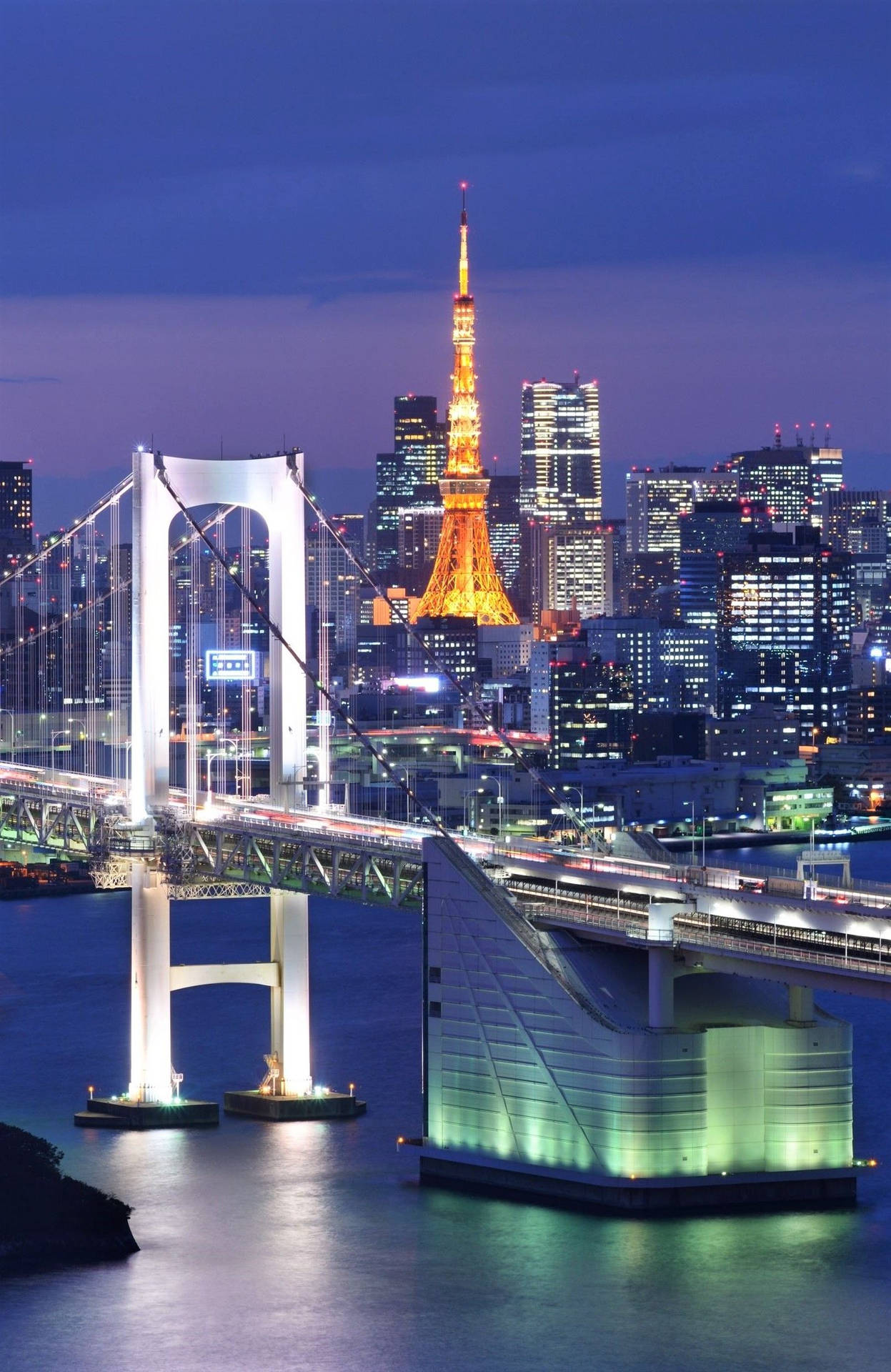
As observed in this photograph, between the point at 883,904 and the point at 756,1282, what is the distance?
3.01 meters

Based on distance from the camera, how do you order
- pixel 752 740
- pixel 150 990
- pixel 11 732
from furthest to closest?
pixel 752 740 → pixel 11 732 → pixel 150 990

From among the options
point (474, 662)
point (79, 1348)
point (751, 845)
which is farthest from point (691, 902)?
point (474, 662)

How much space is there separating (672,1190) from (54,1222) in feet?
13.0

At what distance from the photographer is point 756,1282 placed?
21.4 meters

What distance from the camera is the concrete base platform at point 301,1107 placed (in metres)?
26.8

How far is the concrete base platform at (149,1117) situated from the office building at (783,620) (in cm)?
6239

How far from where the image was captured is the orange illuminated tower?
79.3 m

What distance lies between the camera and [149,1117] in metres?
26.7

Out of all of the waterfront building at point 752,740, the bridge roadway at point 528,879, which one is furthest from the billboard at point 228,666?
the waterfront building at point 752,740

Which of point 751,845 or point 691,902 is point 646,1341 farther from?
point 751,845

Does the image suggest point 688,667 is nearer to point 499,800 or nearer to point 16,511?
point 16,511

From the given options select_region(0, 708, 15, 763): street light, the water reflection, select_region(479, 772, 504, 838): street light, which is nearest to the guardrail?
the water reflection

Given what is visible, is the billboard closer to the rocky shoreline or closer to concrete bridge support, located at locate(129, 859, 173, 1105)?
concrete bridge support, located at locate(129, 859, 173, 1105)

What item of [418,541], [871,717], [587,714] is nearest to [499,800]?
[587,714]
